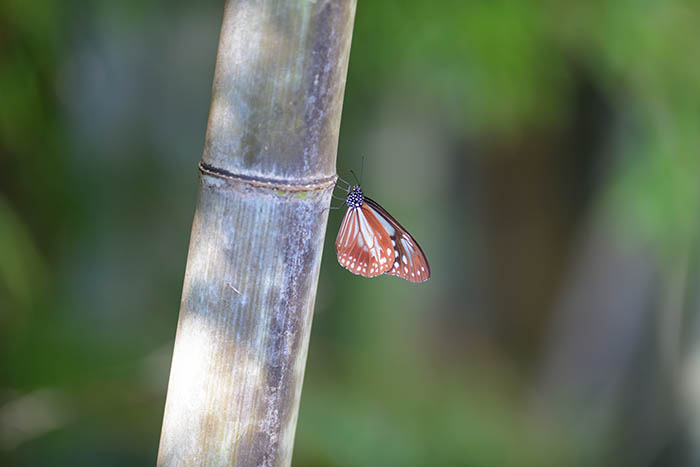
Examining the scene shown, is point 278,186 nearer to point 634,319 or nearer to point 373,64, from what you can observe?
point 373,64

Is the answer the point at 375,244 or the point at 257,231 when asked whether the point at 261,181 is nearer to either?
the point at 257,231

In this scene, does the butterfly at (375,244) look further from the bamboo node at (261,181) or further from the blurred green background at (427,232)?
the blurred green background at (427,232)

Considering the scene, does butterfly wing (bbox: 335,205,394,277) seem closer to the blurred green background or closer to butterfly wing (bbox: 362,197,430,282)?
butterfly wing (bbox: 362,197,430,282)

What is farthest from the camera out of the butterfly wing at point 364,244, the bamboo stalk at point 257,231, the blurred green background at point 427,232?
the blurred green background at point 427,232

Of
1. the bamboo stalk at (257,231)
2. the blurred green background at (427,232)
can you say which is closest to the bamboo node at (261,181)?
the bamboo stalk at (257,231)

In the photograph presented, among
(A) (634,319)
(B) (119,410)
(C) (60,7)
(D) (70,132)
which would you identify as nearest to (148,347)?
(B) (119,410)

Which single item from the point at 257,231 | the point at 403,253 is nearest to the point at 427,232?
the point at 403,253
